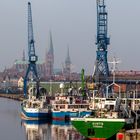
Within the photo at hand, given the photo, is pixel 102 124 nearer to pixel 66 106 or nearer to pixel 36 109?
pixel 66 106

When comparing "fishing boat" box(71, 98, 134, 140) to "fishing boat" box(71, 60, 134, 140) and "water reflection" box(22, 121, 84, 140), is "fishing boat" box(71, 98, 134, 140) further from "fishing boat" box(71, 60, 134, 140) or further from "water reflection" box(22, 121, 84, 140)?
"water reflection" box(22, 121, 84, 140)

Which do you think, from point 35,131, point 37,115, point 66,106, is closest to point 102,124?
point 35,131

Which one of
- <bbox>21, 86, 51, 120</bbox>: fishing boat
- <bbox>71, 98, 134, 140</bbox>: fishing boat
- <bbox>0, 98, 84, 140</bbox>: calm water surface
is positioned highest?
<bbox>71, 98, 134, 140</bbox>: fishing boat

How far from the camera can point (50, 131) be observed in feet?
160

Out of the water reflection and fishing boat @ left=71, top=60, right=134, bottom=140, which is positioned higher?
fishing boat @ left=71, top=60, right=134, bottom=140

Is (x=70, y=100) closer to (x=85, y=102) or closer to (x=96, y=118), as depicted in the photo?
(x=85, y=102)

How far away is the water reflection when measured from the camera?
44.0 metres

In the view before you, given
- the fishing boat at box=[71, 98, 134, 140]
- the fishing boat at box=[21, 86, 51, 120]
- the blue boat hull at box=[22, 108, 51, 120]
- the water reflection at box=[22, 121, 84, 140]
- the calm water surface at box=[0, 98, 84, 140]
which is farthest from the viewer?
the fishing boat at box=[21, 86, 51, 120]

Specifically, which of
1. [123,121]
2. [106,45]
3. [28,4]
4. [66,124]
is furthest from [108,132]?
[28,4]

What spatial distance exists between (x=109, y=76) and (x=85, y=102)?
22518 millimetres

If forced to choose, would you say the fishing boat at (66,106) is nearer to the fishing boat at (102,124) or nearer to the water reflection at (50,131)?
the water reflection at (50,131)

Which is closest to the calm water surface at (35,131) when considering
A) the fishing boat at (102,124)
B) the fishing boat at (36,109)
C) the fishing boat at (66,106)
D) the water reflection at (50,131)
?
the water reflection at (50,131)

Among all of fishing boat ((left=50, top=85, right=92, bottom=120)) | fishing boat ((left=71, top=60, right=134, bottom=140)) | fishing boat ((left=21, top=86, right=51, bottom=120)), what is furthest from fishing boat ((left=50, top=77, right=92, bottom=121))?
fishing boat ((left=71, top=60, right=134, bottom=140))

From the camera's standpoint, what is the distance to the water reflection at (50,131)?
44000mm
